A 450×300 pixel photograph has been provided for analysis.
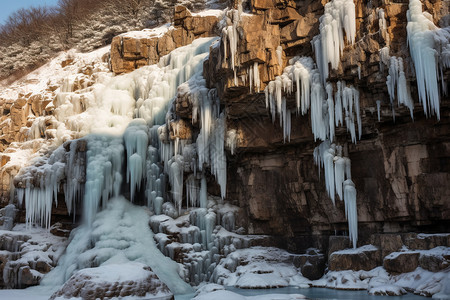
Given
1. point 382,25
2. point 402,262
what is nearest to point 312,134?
point 382,25

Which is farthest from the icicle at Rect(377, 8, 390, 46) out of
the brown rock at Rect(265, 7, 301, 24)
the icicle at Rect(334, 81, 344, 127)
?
the brown rock at Rect(265, 7, 301, 24)

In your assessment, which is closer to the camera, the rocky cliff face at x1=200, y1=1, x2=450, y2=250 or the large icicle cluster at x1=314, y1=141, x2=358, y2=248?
the rocky cliff face at x1=200, y1=1, x2=450, y2=250

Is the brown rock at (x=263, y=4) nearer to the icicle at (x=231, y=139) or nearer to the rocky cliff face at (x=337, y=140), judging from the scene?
the rocky cliff face at (x=337, y=140)

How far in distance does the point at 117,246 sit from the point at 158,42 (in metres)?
15.9

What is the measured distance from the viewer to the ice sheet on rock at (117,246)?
16547 mm

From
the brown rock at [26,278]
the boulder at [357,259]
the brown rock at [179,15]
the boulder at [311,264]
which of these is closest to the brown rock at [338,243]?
the boulder at [357,259]

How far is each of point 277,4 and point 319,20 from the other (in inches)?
80.5

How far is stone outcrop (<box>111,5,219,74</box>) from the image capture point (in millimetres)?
28203

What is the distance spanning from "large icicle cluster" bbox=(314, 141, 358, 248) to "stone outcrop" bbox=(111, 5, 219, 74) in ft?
51.1

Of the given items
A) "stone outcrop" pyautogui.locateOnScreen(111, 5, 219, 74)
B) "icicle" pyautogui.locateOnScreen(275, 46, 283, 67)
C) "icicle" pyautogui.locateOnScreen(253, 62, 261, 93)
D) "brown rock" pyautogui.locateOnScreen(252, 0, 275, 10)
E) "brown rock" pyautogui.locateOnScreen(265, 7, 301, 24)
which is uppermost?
"stone outcrop" pyautogui.locateOnScreen(111, 5, 219, 74)

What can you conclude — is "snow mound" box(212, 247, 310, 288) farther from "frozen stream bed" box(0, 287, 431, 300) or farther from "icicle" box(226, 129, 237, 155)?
"icicle" box(226, 129, 237, 155)

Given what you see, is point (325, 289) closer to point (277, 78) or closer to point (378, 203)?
point (378, 203)

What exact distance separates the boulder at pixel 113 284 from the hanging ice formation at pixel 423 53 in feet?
32.5

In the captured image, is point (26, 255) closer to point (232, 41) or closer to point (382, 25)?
point (232, 41)
